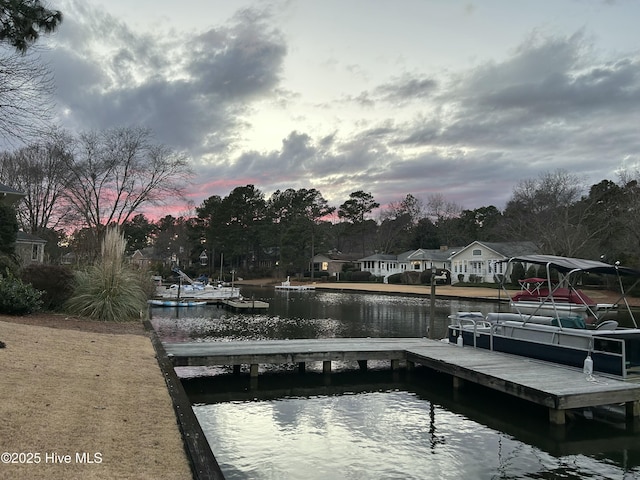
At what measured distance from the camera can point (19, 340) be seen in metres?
8.06

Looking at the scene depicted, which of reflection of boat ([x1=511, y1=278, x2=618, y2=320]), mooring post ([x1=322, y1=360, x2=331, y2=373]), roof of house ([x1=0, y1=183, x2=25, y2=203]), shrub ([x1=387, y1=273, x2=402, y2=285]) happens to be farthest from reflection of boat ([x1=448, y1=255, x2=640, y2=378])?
shrub ([x1=387, y1=273, x2=402, y2=285])

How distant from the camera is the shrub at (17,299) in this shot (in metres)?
11.4

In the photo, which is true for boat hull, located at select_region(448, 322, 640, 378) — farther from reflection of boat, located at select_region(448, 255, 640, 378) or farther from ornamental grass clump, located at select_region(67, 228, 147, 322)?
ornamental grass clump, located at select_region(67, 228, 147, 322)

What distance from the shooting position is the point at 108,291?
44.3 ft

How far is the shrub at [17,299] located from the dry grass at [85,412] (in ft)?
11.4

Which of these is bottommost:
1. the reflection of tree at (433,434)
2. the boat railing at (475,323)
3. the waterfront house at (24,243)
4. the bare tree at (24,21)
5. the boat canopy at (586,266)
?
the reflection of tree at (433,434)

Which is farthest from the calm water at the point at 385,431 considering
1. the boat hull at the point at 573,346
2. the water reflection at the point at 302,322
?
the water reflection at the point at 302,322

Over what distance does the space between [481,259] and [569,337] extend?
4373 cm

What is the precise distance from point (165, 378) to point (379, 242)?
72.5 m

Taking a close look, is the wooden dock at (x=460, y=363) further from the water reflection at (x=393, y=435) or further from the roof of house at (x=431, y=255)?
the roof of house at (x=431, y=255)

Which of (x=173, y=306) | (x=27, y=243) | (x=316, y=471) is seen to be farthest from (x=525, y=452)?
(x=27, y=243)

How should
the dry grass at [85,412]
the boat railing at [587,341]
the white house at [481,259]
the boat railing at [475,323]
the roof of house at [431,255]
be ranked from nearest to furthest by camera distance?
the dry grass at [85,412] → the boat railing at [587,341] → the boat railing at [475,323] → the white house at [481,259] → the roof of house at [431,255]

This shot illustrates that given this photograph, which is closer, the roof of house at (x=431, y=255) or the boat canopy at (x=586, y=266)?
the boat canopy at (x=586, y=266)

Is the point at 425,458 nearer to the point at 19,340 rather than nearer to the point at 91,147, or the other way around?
the point at 19,340
